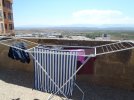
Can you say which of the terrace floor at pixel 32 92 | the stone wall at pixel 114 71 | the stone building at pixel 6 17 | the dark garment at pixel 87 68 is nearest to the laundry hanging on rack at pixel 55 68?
the terrace floor at pixel 32 92

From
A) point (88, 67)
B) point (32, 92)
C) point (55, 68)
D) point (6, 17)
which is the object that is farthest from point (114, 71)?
point (6, 17)

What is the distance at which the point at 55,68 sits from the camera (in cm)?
379

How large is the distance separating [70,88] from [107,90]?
1347mm

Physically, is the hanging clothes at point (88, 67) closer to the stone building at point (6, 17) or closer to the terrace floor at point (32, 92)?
the terrace floor at point (32, 92)

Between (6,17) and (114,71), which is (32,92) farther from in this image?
(6,17)

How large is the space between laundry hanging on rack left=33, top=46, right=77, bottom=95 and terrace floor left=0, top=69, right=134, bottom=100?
15.9 inches

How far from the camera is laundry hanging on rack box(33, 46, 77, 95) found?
3.64m

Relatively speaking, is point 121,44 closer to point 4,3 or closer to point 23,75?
point 23,75

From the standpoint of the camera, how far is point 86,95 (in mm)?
4402

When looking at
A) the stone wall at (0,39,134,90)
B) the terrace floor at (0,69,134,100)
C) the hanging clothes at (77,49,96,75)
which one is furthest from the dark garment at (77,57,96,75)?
the terrace floor at (0,69,134,100)

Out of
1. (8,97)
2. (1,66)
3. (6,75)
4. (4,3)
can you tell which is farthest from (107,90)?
(4,3)

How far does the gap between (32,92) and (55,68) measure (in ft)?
3.67

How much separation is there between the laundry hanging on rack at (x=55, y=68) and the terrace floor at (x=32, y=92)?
0.40m

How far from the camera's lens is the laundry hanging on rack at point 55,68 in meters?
3.64
